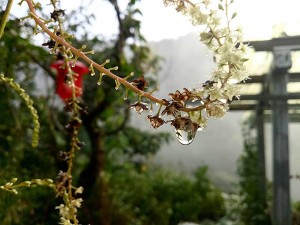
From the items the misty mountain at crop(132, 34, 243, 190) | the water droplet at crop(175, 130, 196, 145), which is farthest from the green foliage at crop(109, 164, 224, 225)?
the water droplet at crop(175, 130, 196, 145)

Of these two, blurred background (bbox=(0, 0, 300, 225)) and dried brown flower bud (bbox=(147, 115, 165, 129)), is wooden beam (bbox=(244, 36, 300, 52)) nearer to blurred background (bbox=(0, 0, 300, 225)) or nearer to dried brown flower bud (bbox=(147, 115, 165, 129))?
blurred background (bbox=(0, 0, 300, 225))

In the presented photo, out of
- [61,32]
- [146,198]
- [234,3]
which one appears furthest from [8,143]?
[146,198]

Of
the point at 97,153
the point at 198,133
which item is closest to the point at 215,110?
the point at 97,153

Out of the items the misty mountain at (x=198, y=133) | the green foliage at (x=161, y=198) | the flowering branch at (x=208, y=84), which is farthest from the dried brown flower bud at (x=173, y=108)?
the misty mountain at (x=198, y=133)

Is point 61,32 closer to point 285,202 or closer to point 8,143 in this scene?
point 8,143

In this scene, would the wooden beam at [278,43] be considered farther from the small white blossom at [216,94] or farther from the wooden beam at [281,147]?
the small white blossom at [216,94]

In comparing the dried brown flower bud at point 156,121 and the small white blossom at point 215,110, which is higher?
the small white blossom at point 215,110

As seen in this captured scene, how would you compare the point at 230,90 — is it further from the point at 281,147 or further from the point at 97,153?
the point at 97,153
